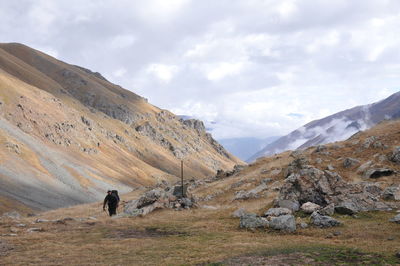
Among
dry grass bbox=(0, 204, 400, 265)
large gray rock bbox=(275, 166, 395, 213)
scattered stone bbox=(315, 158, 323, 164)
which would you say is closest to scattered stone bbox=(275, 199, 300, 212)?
large gray rock bbox=(275, 166, 395, 213)

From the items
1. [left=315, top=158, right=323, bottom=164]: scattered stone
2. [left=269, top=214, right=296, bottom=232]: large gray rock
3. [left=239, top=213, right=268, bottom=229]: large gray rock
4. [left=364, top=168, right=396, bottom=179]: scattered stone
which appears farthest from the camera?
[left=315, top=158, right=323, bottom=164]: scattered stone

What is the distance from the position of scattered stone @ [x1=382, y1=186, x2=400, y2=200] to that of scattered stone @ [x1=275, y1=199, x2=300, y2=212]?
8731mm

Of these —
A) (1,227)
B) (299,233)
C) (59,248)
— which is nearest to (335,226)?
(299,233)

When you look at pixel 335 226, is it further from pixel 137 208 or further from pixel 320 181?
pixel 137 208

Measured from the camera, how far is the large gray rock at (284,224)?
2592 centimetres

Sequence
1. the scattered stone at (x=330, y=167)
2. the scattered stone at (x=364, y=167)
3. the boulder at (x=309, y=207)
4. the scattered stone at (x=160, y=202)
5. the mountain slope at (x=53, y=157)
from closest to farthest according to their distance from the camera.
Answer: the boulder at (x=309, y=207)
the scattered stone at (x=160, y=202)
the scattered stone at (x=364, y=167)
the scattered stone at (x=330, y=167)
the mountain slope at (x=53, y=157)

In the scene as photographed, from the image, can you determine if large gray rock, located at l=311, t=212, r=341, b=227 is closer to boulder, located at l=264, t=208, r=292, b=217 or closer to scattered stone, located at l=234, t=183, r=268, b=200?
boulder, located at l=264, t=208, r=292, b=217

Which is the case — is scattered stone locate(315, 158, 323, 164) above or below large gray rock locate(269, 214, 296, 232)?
above

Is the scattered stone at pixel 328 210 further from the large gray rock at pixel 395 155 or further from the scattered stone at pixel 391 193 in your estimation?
the large gray rock at pixel 395 155

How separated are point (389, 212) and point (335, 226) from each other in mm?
6988

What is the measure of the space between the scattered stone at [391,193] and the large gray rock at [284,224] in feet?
43.5

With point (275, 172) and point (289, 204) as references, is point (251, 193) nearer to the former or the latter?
point (275, 172)

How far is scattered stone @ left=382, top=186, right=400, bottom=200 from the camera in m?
34.1

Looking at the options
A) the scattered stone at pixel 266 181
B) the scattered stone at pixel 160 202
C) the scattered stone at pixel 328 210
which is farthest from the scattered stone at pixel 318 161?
the scattered stone at pixel 328 210
